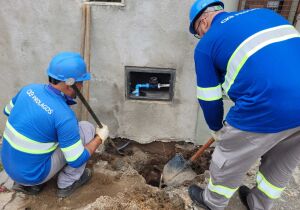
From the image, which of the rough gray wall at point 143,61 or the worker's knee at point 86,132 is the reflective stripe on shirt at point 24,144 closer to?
the worker's knee at point 86,132

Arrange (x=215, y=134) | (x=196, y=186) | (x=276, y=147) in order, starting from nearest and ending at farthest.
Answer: (x=276, y=147), (x=215, y=134), (x=196, y=186)

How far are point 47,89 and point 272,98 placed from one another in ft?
5.85

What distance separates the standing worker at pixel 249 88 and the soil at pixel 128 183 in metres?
0.61

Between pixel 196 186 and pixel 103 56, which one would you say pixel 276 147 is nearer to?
pixel 196 186

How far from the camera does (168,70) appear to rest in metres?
3.37

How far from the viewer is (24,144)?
2.58 metres

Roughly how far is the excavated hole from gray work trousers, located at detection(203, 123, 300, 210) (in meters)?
0.83

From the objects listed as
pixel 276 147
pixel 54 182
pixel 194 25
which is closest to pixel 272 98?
pixel 276 147

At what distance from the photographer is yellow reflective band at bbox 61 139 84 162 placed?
2.60 metres

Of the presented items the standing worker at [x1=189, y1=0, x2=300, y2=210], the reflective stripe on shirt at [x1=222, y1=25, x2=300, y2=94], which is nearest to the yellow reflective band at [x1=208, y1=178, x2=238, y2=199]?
the standing worker at [x1=189, y1=0, x2=300, y2=210]

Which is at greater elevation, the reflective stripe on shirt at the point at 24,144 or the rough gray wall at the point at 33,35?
the rough gray wall at the point at 33,35

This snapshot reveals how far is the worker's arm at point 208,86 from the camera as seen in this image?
7.56 feet

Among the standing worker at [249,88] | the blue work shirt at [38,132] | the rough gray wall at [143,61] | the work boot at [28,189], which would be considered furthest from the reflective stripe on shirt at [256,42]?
the work boot at [28,189]

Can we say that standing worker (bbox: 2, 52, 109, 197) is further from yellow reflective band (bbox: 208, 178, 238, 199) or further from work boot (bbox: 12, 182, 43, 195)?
yellow reflective band (bbox: 208, 178, 238, 199)
